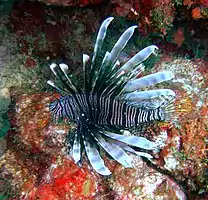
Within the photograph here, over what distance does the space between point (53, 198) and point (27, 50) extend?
2.93 m

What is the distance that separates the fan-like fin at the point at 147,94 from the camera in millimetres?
2990

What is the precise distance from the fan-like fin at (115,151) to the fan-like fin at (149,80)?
60 cm

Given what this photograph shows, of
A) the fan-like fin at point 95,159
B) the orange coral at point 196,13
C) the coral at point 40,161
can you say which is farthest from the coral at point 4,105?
the orange coral at point 196,13

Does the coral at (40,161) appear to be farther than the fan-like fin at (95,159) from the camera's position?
Yes

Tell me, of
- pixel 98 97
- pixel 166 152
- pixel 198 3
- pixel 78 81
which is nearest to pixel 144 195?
pixel 166 152

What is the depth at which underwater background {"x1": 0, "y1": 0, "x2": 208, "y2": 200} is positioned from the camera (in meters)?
3.12

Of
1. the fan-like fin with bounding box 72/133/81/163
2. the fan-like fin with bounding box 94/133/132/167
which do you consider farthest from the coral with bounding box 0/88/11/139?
the fan-like fin with bounding box 94/133/132/167

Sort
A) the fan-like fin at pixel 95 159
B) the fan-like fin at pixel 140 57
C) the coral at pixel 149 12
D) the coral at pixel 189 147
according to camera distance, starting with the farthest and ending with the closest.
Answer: the coral at pixel 149 12 → the coral at pixel 189 147 → the fan-like fin at pixel 140 57 → the fan-like fin at pixel 95 159

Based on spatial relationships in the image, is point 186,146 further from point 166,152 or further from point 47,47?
point 47,47

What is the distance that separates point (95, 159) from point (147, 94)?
2.76 feet

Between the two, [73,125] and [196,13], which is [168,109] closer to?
[73,125]

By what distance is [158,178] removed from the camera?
331 cm

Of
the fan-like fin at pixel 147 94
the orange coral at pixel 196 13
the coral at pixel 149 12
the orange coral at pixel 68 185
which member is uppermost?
the coral at pixel 149 12

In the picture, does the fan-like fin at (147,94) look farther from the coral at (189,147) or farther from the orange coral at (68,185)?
the orange coral at (68,185)
